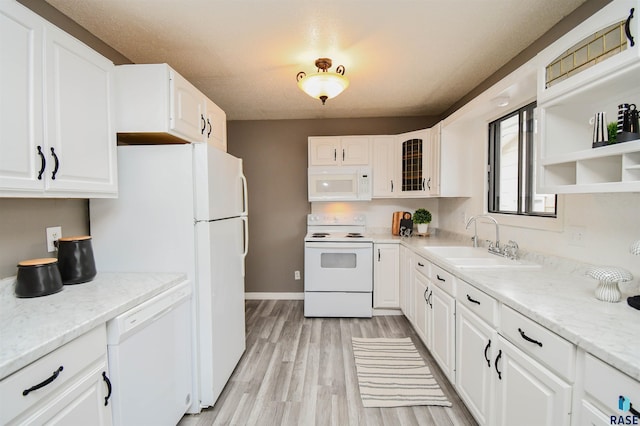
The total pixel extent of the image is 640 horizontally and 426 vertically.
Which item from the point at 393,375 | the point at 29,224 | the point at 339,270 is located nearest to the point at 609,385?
the point at 393,375

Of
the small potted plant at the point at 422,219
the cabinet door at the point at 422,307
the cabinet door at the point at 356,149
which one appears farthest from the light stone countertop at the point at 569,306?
the cabinet door at the point at 356,149

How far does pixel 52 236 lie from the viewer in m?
1.55

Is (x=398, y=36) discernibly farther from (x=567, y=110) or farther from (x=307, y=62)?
Result: (x=567, y=110)

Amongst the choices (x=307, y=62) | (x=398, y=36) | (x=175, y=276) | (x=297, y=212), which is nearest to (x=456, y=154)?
(x=398, y=36)

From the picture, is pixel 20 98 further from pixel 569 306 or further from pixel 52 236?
pixel 569 306

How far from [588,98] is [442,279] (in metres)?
1.31

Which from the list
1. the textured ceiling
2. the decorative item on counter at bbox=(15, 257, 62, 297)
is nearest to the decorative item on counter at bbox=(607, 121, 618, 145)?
the textured ceiling

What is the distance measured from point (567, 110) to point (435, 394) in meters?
1.93

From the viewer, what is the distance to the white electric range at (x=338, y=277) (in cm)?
312

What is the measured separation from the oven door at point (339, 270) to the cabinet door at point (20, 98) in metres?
2.34

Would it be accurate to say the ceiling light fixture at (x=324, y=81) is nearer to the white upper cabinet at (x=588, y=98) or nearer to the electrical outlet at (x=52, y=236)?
the white upper cabinet at (x=588, y=98)

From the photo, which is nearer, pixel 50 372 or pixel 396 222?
pixel 50 372

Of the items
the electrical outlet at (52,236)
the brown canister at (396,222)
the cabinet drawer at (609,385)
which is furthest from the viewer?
the brown canister at (396,222)

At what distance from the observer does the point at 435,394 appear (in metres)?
1.91
